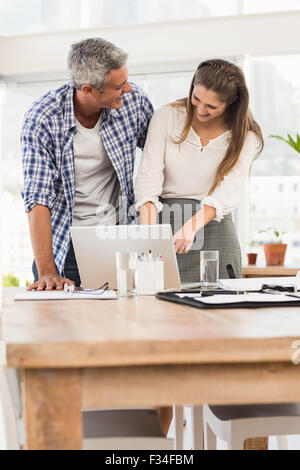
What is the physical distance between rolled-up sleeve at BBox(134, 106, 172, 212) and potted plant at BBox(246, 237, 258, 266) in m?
1.72

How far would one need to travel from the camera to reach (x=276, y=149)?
4305 mm

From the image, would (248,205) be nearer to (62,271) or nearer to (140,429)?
(62,271)

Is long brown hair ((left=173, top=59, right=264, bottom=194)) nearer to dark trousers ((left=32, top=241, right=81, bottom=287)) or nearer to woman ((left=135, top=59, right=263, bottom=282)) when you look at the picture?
woman ((left=135, top=59, right=263, bottom=282))

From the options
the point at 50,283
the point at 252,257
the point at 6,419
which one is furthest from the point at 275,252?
the point at 6,419

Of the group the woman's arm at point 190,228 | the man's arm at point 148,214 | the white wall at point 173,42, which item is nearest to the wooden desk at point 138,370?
the woman's arm at point 190,228

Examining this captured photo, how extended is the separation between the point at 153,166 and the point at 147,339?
1443mm

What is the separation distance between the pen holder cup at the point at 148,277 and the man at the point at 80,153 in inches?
16.9

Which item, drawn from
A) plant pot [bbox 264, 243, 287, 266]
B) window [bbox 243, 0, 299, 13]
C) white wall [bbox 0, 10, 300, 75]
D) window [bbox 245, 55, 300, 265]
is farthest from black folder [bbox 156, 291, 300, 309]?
window [bbox 243, 0, 299, 13]

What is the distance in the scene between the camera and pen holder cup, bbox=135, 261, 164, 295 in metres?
1.84

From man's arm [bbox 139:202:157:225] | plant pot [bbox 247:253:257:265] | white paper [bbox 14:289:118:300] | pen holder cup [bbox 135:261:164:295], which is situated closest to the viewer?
white paper [bbox 14:289:118:300]

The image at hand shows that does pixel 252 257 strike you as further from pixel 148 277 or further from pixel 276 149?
pixel 148 277

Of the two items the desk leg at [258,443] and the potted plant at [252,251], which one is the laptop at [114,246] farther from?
the potted plant at [252,251]

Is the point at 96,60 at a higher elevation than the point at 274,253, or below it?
higher

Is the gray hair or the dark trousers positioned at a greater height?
the gray hair
